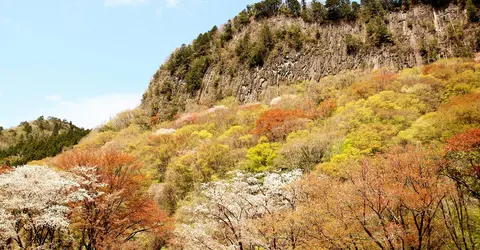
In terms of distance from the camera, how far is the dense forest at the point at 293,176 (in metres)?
17.0

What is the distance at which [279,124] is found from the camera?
41.8 metres

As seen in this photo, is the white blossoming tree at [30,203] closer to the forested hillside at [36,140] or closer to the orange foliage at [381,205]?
the orange foliage at [381,205]

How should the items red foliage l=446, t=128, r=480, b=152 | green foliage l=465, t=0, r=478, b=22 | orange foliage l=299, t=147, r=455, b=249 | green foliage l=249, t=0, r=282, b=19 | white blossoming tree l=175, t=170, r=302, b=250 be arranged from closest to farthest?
orange foliage l=299, t=147, r=455, b=249 < red foliage l=446, t=128, r=480, b=152 < white blossoming tree l=175, t=170, r=302, b=250 < green foliage l=465, t=0, r=478, b=22 < green foliage l=249, t=0, r=282, b=19

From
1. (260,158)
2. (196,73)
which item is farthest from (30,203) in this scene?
(196,73)

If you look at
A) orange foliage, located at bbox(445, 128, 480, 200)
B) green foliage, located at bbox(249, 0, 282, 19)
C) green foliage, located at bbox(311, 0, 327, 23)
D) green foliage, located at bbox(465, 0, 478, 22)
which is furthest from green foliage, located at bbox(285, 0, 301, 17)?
orange foliage, located at bbox(445, 128, 480, 200)

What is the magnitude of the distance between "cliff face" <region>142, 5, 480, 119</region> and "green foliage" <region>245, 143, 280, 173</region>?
32.9m

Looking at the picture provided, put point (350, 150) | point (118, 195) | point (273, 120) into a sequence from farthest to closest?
point (273, 120)
point (350, 150)
point (118, 195)

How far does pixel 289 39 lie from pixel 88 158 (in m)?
55.2

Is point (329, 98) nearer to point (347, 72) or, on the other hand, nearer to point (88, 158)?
point (347, 72)

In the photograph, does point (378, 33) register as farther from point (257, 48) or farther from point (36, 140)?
point (36, 140)

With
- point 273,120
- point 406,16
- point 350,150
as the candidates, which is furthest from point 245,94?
point 350,150

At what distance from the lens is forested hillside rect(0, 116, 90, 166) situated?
215 feet

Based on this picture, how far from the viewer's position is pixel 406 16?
213ft

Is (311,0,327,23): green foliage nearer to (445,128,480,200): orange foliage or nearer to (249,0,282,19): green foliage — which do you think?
(249,0,282,19): green foliage
